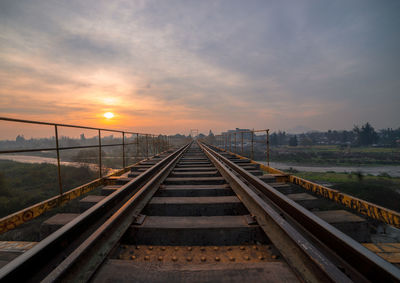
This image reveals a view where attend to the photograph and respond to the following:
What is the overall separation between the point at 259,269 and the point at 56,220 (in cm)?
226

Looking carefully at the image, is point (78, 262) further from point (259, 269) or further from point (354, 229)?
point (354, 229)

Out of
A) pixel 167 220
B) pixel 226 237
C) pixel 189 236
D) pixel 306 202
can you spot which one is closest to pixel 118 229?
pixel 167 220

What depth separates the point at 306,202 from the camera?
2592mm

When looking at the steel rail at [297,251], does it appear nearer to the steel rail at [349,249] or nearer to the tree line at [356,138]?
the steel rail at [349,249]

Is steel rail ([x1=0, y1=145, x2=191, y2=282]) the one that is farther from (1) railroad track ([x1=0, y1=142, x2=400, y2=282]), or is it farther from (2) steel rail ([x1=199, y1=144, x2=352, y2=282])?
(2) steel rail ([x1=199, y1=144, x2=352, y2=282])

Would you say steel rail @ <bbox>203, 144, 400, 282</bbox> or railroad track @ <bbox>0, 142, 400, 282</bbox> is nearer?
steel rail @ <bbox>203, 144, 400, 282</bbox>

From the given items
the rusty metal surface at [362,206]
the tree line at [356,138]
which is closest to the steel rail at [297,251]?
the rusty metal surface at [362,206]

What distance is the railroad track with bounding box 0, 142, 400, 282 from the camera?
1206 mm

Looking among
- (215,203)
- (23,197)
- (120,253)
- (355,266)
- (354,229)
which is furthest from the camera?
(23,197)

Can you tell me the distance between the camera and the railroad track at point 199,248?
1206 mm

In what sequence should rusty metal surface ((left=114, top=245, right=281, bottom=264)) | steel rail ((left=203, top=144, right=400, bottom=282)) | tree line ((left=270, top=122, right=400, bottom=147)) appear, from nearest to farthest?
steel rail ((left=203, top=144, right=400, bottom=282)), rusty metal surface ((left=114, top=245, right=281, bottom=264)), tree line ((left=270, top=122, right=400, bottom=147))

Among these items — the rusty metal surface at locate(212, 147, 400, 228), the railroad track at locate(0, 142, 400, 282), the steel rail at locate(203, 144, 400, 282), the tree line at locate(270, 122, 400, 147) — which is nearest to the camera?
the steel rail at locate(203, 144, 400, 282)

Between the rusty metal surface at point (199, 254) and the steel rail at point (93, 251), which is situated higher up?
the steel rail at point (93, 251)

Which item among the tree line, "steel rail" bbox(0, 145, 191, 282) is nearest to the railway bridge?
"steel rail" bbox(0, 145, 191, 282)
